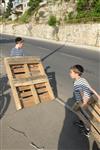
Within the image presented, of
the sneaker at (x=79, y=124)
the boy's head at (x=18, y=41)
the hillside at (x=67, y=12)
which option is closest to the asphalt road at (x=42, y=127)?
the sneaker at (x=79, y=124)

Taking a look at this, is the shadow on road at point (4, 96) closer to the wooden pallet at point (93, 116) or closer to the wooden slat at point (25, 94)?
the wooden slat at point (25, 94)

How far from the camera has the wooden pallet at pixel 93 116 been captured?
20.9 ft

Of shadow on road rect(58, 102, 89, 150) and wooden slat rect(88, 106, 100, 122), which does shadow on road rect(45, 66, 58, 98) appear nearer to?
shadow on road rect(58, 102, 89, 150)

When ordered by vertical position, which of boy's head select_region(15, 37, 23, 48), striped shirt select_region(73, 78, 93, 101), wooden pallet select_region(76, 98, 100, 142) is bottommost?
wooden pallet select_region(76, 98, 100, 142)

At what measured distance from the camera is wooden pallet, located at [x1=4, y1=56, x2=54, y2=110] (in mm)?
9102

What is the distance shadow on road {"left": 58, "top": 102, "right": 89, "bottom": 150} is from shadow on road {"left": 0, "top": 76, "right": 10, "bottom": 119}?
1837 mm

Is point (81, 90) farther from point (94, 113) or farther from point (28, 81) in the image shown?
point (28, 81)

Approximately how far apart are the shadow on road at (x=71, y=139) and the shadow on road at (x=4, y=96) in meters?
1.84

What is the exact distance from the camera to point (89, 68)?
16391mm

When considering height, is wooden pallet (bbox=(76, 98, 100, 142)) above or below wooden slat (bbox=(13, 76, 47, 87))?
above

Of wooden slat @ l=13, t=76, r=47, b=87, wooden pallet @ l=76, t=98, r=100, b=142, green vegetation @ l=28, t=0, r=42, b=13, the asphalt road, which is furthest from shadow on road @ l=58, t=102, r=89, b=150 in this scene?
green vegetation @ l=28, t=0, r=42, b=13

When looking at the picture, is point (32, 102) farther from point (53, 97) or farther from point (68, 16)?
point (68, 16)

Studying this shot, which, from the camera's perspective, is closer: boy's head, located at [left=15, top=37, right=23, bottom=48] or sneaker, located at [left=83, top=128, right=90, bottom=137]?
sneaker, located at [left=83, top=128, right=90, bottom=137]

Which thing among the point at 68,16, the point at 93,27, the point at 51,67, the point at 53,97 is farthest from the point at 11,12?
the point at 53,97
